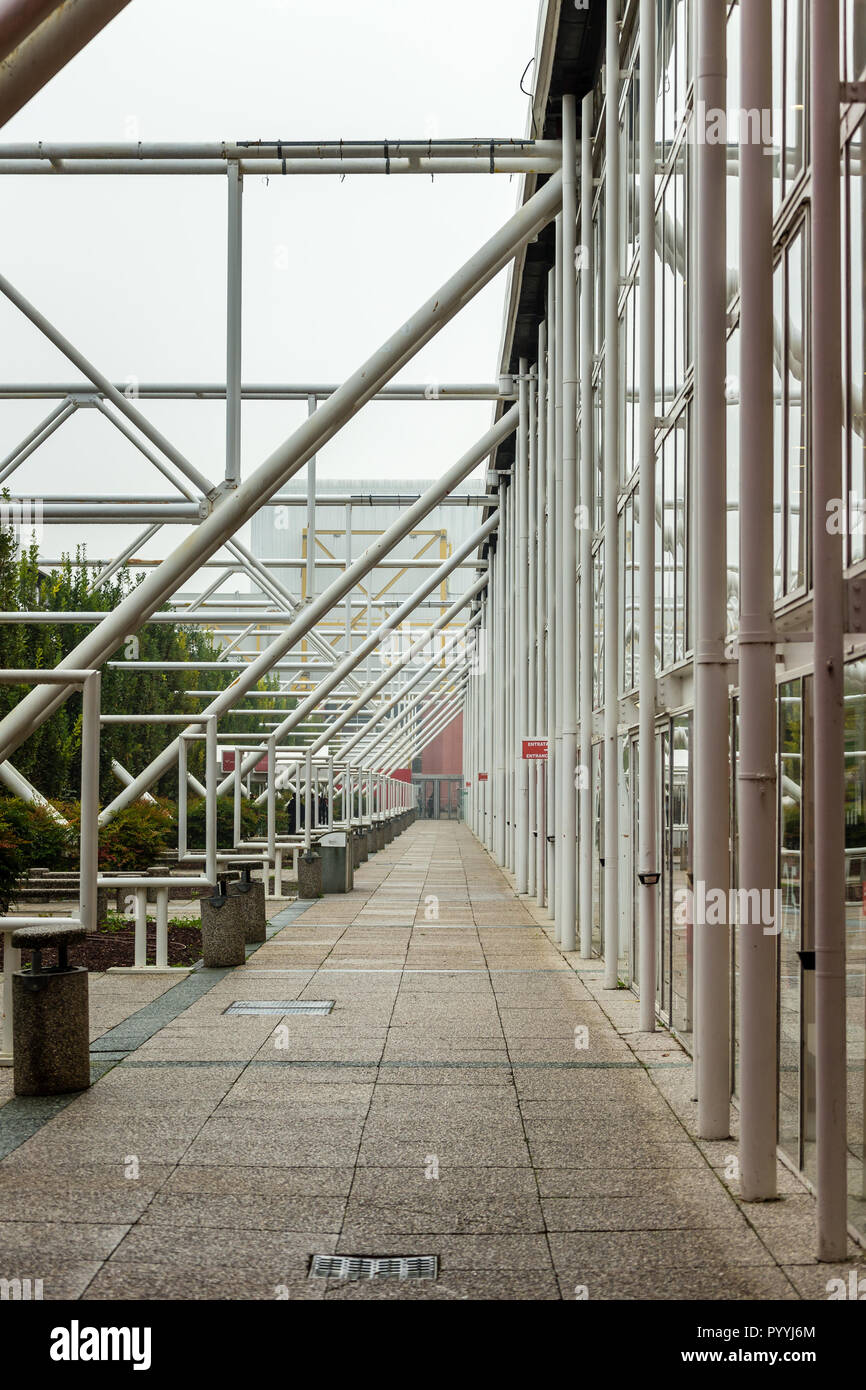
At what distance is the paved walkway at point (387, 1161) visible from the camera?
5.85 metres

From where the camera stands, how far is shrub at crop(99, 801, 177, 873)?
21.0 m

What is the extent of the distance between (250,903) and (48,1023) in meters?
7.96

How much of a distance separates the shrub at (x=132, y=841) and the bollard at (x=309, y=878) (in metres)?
2.89

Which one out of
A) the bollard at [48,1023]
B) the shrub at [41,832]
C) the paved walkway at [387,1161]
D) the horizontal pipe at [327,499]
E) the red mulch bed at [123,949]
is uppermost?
the horizontal pipe at [327,499]

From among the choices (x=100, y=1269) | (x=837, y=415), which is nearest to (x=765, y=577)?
(x=837, y=415)

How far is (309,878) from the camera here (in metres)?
25.1

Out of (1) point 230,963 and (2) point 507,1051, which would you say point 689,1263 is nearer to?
(2) point 507,1051

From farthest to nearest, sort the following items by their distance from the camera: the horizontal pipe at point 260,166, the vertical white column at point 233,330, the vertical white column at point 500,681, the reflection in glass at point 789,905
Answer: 1. the vertical white column at point 500,681
2. the horizontal pipe at point 260,166
3. the vertical white column at point 233,330
4. the reflection in glass at point 789,905

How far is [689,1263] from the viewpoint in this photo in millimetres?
5949

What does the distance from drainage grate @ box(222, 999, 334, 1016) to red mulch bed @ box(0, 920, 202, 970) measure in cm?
258

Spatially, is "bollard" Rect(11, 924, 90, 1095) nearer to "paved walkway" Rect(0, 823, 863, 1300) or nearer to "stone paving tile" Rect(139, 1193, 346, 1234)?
"paved walkway" Rect(0, 823, 863, 1300)

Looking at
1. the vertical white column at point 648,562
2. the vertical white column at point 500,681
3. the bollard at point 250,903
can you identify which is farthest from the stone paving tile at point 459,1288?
the vertical white column at point 500,681

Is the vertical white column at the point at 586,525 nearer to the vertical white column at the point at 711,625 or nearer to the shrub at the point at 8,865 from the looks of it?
the shrub at the point at 8,865

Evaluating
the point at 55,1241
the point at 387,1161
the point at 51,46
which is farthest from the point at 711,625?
the point at 51,46
